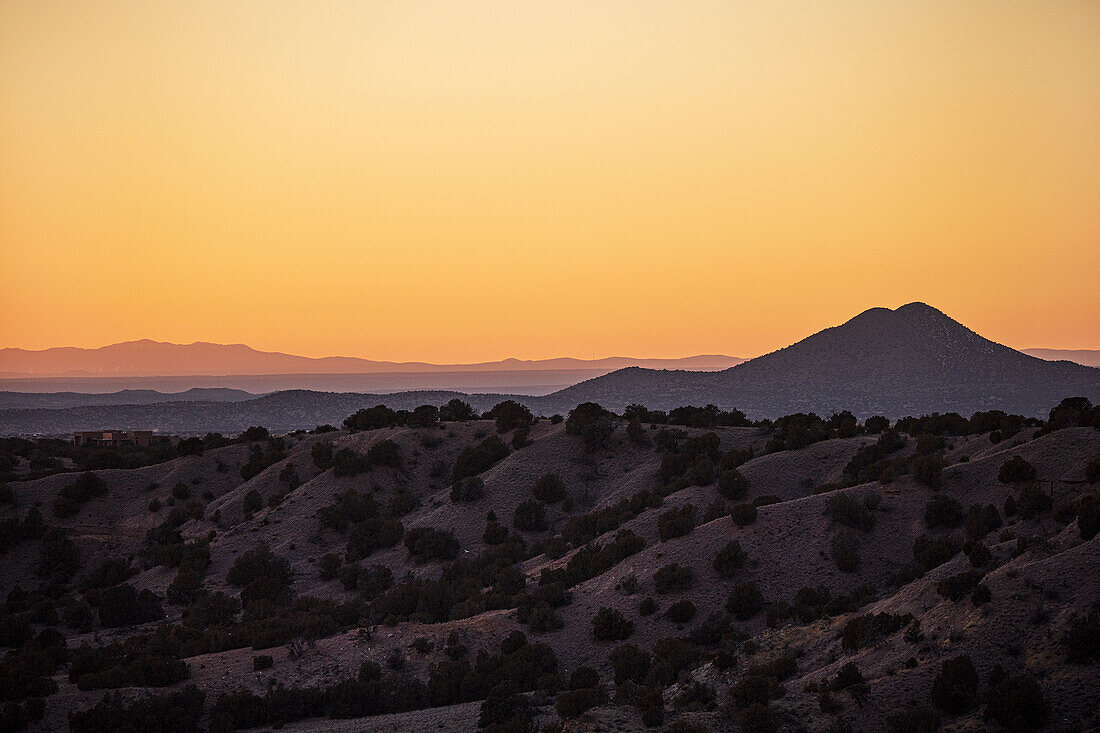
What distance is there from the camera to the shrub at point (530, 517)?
4728 cm

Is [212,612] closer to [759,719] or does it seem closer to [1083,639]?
[759,719]

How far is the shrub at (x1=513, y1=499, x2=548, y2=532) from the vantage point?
47281mm

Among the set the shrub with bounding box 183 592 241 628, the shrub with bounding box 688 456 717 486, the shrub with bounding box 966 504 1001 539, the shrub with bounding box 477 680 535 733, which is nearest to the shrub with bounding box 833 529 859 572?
the shrub with bounding box 966 504 1001 539

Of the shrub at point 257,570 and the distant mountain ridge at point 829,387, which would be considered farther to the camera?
the distant mountain ridge at point 829,387

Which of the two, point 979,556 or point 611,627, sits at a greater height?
point 979,556

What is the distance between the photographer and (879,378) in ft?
473

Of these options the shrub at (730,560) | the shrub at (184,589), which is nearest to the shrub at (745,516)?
the shrub at (730,560)

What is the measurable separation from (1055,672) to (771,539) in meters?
15.0

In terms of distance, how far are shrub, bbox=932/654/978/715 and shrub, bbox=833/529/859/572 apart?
38.2 ft

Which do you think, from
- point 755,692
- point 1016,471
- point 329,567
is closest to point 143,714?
point 755,692

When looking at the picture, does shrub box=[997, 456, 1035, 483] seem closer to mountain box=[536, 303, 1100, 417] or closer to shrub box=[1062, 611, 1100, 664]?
shrub box=[1062, 611, 1100, 664]

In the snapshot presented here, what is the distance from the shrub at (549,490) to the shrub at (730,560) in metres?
19.6

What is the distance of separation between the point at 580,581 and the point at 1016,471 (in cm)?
1689

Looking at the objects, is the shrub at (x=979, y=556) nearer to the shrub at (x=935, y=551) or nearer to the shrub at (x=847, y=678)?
the shrub at (x=935, y=551)
